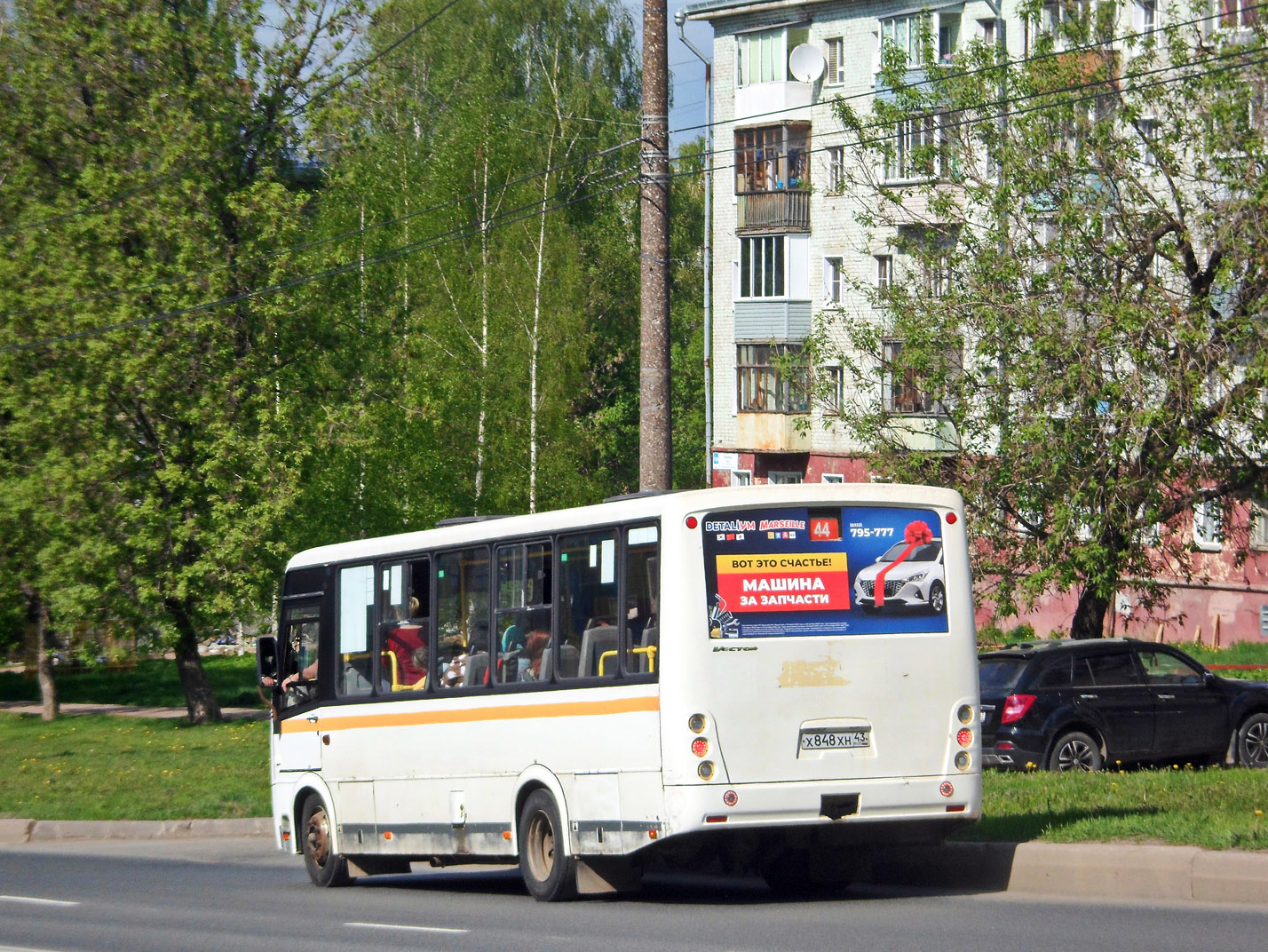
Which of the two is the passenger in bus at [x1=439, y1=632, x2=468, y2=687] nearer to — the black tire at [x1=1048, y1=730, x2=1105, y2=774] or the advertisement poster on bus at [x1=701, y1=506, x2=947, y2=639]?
the advertisement poster on bus at [x1=701, y1=506, x2=947, y2=639]

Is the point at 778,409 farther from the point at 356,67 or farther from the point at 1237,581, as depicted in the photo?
the point at 356,67

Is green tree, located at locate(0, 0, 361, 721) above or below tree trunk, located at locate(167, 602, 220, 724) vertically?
above

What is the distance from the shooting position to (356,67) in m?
35.7

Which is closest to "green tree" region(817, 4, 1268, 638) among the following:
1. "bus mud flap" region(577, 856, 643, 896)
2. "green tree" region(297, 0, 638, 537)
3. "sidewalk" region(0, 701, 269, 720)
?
"bus mud flap" region(577, 856, 643, 896)

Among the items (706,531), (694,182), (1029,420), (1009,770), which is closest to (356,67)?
(1029,420)

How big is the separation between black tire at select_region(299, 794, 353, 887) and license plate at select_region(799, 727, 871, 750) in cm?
541

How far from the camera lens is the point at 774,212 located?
2066 inches

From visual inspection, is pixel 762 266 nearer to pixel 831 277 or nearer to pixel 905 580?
pixel 831 277

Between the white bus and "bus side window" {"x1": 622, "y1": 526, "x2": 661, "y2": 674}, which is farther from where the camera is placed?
"bus side window" {"x1": 622, "y1": 526, "x2": 661, "y2": 674}

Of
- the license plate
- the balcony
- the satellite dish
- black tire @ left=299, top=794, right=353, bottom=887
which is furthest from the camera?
the balcony

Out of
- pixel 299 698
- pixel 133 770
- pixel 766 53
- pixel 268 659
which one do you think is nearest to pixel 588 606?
pixel 299 698

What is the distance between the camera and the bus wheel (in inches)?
A: 455

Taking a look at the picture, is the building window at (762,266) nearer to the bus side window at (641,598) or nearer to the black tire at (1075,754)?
the black tire at (1075,754)

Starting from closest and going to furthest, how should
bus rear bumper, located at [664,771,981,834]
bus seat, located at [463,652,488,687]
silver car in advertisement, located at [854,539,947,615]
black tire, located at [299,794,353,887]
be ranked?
bus rear bumper, located at [664,771,981,834]
silver car in advertisement, located at [854,539,947,615]
bus seat, located at [463,652,488,687]
black tire, located at [299,794,353,887]
